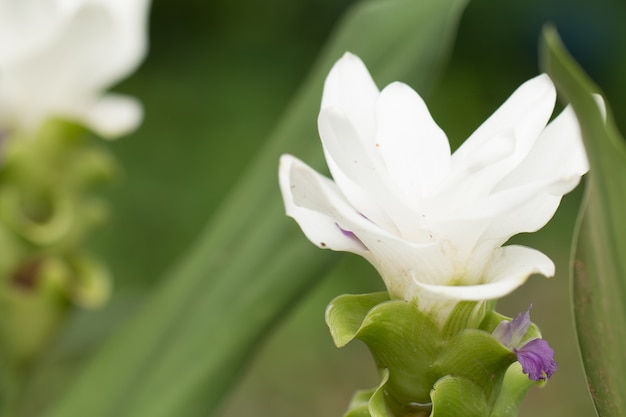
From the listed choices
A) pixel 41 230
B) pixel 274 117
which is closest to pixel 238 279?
pixel 41 230

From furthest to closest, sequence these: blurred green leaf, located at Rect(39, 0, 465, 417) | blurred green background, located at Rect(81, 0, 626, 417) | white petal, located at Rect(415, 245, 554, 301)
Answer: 1. blurred green background, located at Rect(81, 0, 626, 417)
2. blurred green leaf, located at Rect(39, 0, 465, 417)
3. white petal, located at Rect(415, 245, 554, 301)

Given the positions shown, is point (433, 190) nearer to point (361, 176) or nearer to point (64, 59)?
point (361, 176)

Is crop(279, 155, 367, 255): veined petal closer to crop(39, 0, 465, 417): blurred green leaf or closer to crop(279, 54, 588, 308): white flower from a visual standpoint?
crop(279, 54, 588, 308): white flower

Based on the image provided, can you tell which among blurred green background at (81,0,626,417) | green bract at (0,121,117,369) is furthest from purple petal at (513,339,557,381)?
blurred green background at (81,0,626,417)

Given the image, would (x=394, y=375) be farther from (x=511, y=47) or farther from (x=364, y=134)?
(x=511, y=47)

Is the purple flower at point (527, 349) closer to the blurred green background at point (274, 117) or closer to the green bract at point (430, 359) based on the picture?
the green bract at point (430, 359)

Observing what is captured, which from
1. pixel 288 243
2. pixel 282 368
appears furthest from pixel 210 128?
pixel 288 243

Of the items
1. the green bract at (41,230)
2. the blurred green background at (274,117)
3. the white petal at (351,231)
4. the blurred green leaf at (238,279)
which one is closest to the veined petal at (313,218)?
the white petal at (351,231)
